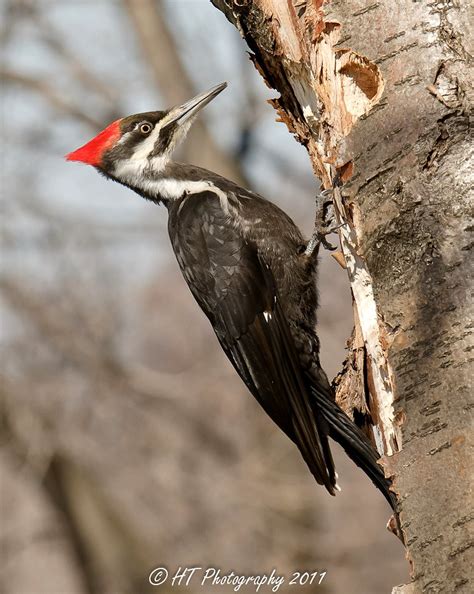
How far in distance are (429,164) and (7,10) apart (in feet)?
30.7

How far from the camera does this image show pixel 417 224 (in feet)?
6.64

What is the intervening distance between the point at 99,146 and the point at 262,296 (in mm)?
1241

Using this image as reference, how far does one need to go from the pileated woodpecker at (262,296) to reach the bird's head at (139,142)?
29 cm

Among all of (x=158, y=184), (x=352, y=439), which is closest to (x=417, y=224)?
(x=352, y=439)

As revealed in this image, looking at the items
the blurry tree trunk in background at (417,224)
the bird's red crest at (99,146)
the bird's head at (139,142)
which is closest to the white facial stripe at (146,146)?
the bird's head at (139,142)

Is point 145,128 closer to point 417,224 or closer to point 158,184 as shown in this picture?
point 158,184

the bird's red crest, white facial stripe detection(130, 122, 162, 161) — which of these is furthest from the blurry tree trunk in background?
the bird's red crest

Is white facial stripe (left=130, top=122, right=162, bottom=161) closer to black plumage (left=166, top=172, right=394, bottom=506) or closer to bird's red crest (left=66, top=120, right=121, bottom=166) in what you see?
bird's red crest (left=66, top=120, right=121, bottom=166)

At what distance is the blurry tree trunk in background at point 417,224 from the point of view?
6.06 feet

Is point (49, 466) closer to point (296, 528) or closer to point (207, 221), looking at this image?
point (296, 528)

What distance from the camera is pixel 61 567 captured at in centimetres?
1351

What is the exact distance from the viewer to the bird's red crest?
4078 mm

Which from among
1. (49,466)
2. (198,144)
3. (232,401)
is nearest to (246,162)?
(198,144)

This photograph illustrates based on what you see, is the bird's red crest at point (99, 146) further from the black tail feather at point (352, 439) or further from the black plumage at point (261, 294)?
the black tail feather at point (352, 439)
